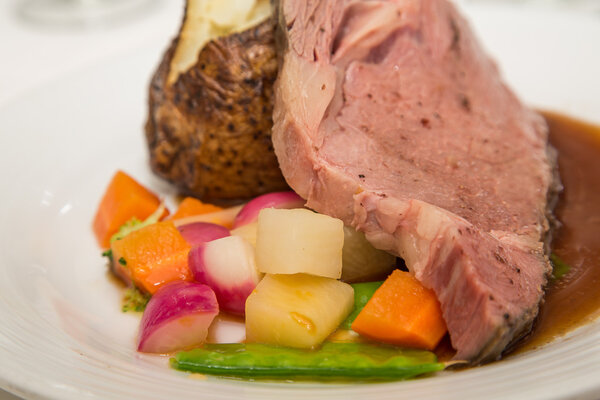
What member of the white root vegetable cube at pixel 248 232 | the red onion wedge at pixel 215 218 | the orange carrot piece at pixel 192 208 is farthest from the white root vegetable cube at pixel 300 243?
the orange carrot piece at pixel 192 208

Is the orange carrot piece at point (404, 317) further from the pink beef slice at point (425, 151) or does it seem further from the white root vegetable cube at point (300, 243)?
the white root vegetable cube at point (300, 243)

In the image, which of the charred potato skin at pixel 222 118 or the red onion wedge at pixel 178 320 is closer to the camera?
the red onion wedge at pixel 178 320

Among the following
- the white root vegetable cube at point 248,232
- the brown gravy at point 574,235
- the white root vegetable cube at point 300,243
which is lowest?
the brown gravy at point 574,235

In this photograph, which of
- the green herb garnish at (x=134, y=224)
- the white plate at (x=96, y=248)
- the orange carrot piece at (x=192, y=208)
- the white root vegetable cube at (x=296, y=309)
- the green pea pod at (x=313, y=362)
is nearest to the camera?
the white plate at (x=96, y=248)

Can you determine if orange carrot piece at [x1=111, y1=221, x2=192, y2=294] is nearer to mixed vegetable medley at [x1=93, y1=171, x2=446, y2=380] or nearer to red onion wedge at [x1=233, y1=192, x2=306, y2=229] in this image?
mixed vegetable medley at [x1=93, y1=171, x2=446, y2=380]

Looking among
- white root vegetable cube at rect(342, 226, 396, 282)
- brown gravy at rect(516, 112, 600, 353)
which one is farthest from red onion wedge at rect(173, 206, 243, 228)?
brown gravy at rect(516, 112, 600, 353)

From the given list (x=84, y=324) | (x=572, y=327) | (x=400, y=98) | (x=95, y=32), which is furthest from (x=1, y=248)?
(x=95, y=32)

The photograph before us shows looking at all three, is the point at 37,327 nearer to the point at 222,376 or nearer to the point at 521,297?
the point at 222,376

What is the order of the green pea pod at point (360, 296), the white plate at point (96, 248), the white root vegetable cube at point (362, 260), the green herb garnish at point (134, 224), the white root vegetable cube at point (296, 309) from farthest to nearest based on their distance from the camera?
1. the green herb garnish at point (134, 224)
2. the white root vegetable cube at point (362, 260)
3. the green pea pod at point (360, 296)
4. the white root vegetable cube at point (296, 309)
5. the white plate at point (96, 248)
